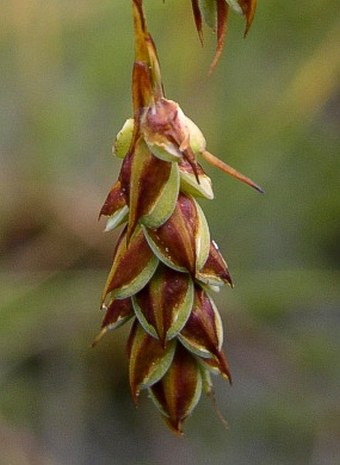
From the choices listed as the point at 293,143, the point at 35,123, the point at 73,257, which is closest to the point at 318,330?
the point at 293,143

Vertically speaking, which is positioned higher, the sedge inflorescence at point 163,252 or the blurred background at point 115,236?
the sedge inflorescence at point 163,252

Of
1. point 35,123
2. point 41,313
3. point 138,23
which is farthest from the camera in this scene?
point 35,123

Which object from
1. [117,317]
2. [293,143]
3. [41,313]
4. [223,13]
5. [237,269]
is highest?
[223,13]

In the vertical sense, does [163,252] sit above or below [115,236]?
above

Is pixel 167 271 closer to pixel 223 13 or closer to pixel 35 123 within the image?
pixel 223 13

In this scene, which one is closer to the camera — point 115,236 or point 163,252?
point 163,252
